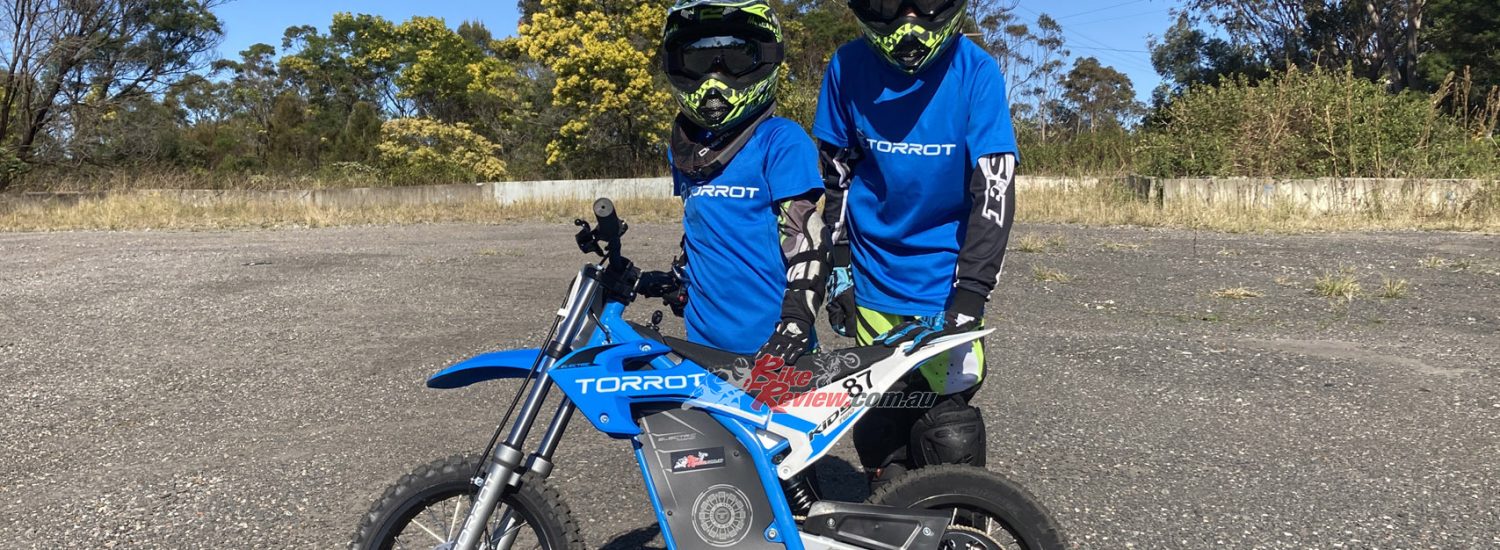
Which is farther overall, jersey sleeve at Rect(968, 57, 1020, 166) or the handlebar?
jersey sleeve at Rect(968, 57, 1020, 166)

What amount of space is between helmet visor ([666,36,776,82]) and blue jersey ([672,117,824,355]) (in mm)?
191

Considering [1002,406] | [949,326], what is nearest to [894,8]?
[949,326]

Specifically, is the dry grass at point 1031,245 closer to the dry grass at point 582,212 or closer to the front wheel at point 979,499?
the dry grass at point 582,212

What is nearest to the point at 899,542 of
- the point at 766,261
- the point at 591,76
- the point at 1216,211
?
the point at 766,261

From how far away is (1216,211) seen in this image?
1489 cm

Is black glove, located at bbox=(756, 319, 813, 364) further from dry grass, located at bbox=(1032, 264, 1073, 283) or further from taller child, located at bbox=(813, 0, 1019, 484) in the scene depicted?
dry grass, located at bbox=(1032, 264, 1073, 283)

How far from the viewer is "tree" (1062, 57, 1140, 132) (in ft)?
185

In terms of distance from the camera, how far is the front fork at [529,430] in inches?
88.0

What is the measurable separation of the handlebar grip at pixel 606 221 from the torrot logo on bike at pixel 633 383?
0.34 meters

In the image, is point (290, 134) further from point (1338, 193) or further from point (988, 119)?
point (988, 119)

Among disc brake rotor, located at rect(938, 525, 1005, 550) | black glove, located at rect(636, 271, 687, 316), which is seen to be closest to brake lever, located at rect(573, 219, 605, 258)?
black glove, located at rect(636, 271, 687, 316)

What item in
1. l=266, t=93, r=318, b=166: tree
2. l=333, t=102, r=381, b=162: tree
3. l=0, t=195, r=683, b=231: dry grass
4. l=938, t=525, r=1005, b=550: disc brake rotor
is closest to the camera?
l=938, t=525, r=1005, b=550: disc brake rotor

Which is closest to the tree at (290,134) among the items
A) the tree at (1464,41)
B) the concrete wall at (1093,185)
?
the concrete wall at (1093,185)

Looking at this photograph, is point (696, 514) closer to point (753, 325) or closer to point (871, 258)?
point (753, 325)
